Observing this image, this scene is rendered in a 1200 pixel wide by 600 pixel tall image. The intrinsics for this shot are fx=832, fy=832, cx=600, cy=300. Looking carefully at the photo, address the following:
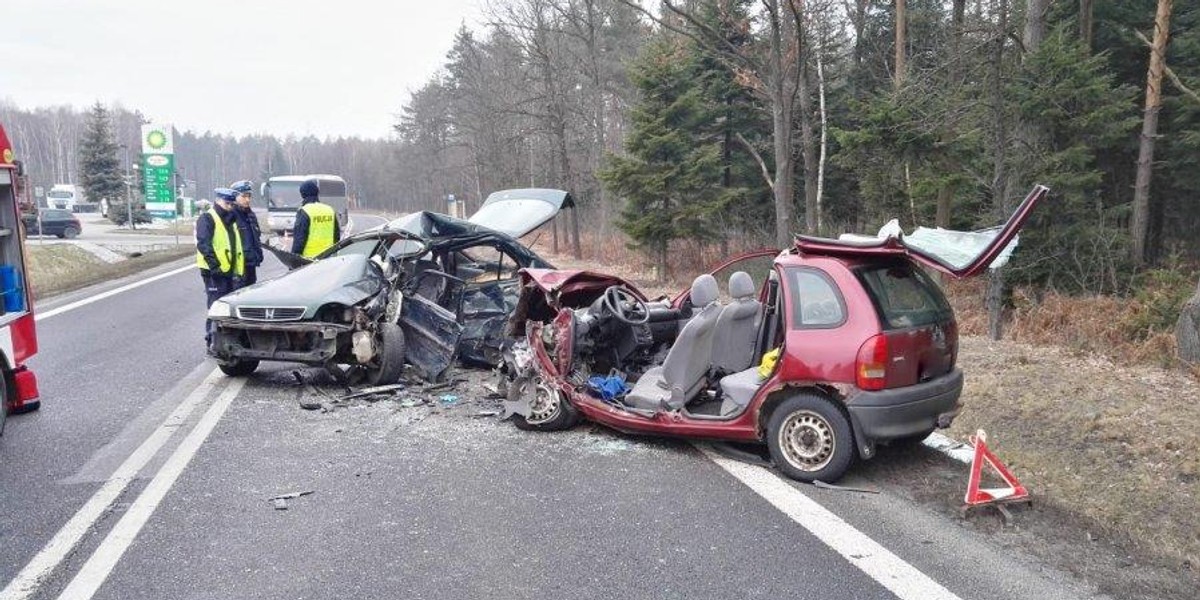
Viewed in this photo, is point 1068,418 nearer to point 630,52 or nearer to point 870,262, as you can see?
point 870,262

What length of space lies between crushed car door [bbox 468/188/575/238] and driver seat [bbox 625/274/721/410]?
3.96 metres

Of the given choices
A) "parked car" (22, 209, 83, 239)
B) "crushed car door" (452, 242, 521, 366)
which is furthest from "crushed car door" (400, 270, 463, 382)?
"parked car" (22, 209, 83, 239)

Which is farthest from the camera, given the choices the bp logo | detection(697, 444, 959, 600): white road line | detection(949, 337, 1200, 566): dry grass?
the bp logo

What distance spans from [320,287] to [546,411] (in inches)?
116

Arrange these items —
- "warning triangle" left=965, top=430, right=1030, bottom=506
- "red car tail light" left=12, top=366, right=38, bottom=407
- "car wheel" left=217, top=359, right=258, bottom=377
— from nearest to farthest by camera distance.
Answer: "warning triangle" left=965, top=430, right=1030, bottom=506 → "red car tail light" left=12, top=366, right=38, bottom=407 → "car wheel" left=217, top=359, right=258, bottom=377

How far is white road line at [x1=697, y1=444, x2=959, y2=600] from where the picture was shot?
3568mm

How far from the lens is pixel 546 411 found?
6.21 metres

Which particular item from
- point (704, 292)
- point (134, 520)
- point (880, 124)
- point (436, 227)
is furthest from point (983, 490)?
point (880, 124)

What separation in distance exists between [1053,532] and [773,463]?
1.63 m

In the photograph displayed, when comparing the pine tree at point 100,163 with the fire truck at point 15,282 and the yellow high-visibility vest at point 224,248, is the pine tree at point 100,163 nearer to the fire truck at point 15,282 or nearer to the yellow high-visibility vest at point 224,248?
the yellow high-visibility vest at point 224,248

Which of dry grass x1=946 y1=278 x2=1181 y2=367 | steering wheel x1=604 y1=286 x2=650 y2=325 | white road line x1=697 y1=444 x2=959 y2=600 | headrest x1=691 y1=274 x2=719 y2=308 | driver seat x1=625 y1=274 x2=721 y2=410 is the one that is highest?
headrest x1=691 y1=274 x2=719 y2=308

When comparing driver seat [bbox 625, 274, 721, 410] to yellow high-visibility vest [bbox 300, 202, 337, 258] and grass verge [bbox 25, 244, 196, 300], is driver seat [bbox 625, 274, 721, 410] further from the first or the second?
grass verge [bbox 25, 244, 196, 300]

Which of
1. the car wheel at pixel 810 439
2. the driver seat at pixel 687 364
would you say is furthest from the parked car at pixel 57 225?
the car wheel at pixel 810 439

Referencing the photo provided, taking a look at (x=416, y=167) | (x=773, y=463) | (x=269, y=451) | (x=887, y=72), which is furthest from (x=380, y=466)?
(x=416, y=167)
